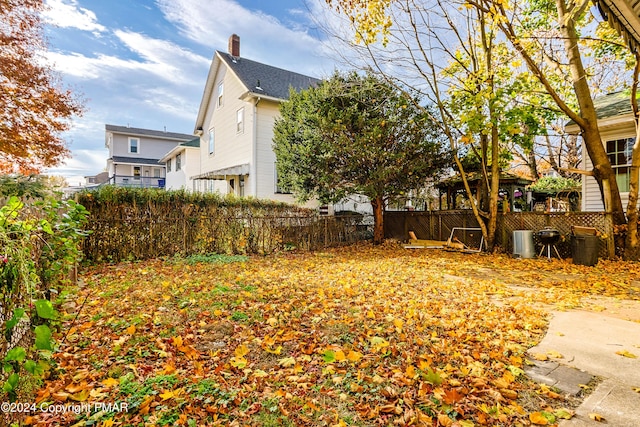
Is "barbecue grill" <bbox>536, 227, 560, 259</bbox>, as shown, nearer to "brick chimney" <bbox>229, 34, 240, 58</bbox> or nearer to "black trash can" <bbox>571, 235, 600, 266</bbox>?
"black trash can" <bbox>571, 235, 600, 266</bbox>

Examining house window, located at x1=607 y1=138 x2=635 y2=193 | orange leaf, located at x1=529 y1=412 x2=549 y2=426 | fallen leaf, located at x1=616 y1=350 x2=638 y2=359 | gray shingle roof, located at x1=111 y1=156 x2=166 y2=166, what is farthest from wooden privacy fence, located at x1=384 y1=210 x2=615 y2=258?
gray shingle roof, located at x1=111 y1=156 x2=166 y2=166

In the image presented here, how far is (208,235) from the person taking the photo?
948 centimetres

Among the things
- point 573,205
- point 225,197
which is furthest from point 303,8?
point 573,205

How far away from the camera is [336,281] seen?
6145 millimetres

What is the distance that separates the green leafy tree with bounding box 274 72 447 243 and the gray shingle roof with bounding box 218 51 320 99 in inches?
Result: 179

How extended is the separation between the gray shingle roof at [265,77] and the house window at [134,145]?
18.7 metres

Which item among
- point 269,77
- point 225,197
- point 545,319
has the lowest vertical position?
point 545,319

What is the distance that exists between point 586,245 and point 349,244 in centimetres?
724

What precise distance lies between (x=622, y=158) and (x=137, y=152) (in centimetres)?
3492

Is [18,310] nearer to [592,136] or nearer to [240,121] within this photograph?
[592,136]

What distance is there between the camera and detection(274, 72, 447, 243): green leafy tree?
1053 cm

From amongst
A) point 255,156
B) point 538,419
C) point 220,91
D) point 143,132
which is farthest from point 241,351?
point 143,132

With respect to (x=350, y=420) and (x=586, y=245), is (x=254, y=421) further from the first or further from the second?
(x=586, y=245)

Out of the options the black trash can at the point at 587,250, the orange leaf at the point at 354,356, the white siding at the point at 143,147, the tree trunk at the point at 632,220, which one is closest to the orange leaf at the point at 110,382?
the orange leaf at the point at 354,356
